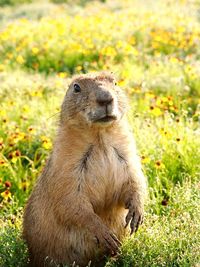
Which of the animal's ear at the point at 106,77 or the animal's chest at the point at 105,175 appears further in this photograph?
the animal's ear at the point at 106,77

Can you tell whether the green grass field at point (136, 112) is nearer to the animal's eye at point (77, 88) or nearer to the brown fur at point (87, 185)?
the brown fur at point (87, 185)

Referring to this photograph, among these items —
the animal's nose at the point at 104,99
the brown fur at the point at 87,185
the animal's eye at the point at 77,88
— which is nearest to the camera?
the animal's nose at the point at 104,99

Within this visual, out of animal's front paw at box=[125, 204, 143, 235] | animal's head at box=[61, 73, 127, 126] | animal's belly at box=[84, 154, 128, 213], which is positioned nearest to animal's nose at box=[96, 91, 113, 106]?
animal's head at box=[61, 73, 127, 126]

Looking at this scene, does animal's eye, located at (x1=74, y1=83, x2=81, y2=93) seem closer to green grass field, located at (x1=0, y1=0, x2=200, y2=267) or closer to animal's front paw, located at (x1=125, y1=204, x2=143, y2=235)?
animal's front paw, located at (x1=125, y1=204, x2=143, y2=235)

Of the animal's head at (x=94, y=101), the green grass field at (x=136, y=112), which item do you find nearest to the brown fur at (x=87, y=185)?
the animal's head at (x=94, y=101)

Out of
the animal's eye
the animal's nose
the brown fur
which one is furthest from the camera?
the animal's eye

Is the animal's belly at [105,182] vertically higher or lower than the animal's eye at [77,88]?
lower

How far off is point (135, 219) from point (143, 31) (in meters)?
8.38

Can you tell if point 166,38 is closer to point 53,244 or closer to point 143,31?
point 143,31

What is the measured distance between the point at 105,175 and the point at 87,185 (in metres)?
0.15

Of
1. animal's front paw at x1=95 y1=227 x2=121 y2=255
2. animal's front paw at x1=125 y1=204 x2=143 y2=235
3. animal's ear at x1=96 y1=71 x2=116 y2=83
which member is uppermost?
animal's ear at x1=96 y1=71 x2=116 y2=83

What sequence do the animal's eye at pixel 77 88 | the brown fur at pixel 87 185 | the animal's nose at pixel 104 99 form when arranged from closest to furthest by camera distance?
the animal's nose at pixel 104 99 < the brown fur at pixel 87 185 < the animal's eye at pixel 77 88

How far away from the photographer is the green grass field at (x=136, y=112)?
4586mm

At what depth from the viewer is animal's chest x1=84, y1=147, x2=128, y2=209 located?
14.3 feet
